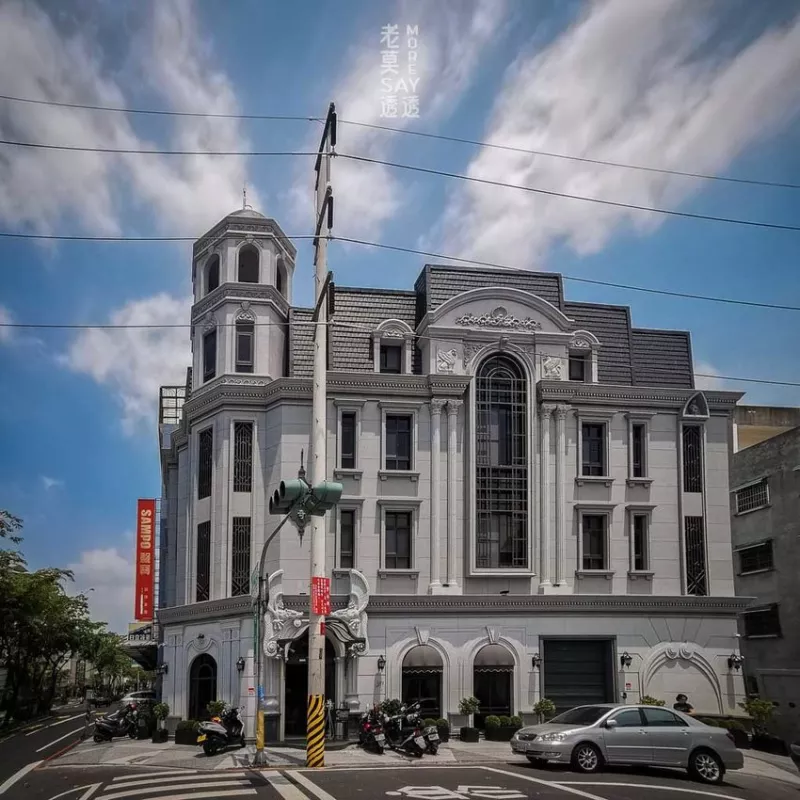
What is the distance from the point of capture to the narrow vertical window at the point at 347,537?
30.8 meters

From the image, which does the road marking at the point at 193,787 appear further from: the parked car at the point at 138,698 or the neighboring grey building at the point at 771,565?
the neighboring grey building at the point at 771,565

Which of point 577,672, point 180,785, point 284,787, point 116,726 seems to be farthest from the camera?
point 577,672

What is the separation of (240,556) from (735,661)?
1568cm

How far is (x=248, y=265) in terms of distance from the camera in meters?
33.8

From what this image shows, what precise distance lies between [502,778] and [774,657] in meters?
19.6

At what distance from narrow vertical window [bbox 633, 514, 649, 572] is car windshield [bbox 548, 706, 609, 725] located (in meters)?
11.3

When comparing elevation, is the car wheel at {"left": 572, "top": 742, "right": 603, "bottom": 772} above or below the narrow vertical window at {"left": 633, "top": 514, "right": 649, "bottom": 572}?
below

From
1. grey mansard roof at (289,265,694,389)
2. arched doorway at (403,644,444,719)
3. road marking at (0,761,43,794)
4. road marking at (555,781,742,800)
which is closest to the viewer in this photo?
road marking at (555,781,742,800)

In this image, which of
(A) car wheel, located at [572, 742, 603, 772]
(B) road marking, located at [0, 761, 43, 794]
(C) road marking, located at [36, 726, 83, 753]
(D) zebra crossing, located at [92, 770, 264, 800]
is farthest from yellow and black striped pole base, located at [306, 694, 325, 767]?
(C) road marking, located at [36, 726, 83, 753]

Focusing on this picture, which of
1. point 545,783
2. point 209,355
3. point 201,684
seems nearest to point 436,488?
point 209,355

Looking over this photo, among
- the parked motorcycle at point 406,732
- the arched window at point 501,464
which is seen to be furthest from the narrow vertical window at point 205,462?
the parked motorcycle at point 406,732

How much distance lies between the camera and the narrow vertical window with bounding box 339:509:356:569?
30.8 metres

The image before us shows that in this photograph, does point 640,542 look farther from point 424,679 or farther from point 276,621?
point 276,621

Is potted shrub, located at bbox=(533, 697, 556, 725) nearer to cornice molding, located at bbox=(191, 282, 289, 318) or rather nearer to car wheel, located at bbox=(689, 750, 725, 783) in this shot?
car wheel, located at bbox=(689, 750, 725, 783)
